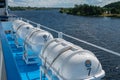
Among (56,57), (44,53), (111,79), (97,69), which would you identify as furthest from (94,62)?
(111,79)

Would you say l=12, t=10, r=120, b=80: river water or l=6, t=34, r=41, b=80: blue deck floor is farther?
l=12, t=10, r=120, b=80: river water

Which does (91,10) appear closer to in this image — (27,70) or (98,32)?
(98,32)

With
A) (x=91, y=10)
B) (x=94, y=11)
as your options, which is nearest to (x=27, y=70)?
(x=94, y=11)

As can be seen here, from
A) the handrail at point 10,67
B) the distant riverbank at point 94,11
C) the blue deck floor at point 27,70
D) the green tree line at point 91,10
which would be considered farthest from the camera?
the green tree line at point 91,10

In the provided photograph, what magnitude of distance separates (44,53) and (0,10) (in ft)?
47.0

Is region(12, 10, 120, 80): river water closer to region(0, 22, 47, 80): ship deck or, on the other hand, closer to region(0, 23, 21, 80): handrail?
region(0, 22, 47, 80): ship deck

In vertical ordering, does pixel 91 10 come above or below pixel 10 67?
above

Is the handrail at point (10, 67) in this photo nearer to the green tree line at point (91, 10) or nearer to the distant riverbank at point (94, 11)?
the distant riverbank at point (94, 11)

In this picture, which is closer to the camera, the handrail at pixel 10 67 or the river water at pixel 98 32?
the handrail at pixel 10 67

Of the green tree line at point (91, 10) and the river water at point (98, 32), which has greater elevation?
the green tree line at point (91, 10)

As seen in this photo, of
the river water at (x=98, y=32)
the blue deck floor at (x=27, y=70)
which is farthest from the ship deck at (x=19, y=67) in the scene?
the river water at (x=98, y=32)

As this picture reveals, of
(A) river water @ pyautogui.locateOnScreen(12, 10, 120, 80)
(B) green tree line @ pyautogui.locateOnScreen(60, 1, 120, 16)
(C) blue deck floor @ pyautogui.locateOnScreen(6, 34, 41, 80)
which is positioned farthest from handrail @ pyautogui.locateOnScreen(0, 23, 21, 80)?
(B) green tree line @ pyautogui.locateOnScreen(60, 1, 120, 16)

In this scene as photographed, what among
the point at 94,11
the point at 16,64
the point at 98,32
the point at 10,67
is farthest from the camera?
the point at 94,11

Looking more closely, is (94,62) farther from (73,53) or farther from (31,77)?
(31,77)
